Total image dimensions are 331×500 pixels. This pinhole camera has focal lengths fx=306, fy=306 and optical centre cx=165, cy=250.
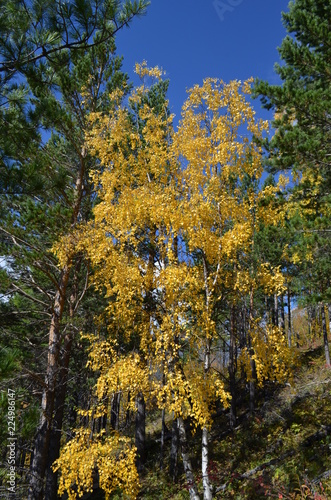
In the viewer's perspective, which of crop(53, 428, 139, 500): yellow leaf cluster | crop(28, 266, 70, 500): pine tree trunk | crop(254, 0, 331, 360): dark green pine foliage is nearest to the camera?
crop(53, 428, 139, 500): yellow leaf cluster

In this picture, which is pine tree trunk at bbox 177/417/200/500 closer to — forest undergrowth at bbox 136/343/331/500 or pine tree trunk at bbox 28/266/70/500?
forest undergrowth at bbox 136/343/331/500

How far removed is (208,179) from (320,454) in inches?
285

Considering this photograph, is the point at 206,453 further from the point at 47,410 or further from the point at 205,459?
the point at 47,410

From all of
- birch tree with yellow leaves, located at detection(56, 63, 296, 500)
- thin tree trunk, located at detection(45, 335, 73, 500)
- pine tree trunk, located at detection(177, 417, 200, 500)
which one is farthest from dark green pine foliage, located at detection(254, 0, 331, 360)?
thin tree trunk, located at detection(45, 335, 73, 500)

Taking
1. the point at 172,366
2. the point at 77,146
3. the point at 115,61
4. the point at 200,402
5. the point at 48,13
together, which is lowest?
the point at 200,402

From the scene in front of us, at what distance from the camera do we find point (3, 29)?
354 centimetres

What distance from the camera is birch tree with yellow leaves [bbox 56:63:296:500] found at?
533 centimetres

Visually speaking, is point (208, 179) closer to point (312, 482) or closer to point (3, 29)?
point (3, 29)

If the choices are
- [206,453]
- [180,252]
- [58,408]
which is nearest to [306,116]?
[180,252]

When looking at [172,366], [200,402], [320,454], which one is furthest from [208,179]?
[320,454]

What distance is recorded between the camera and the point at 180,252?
258 inches

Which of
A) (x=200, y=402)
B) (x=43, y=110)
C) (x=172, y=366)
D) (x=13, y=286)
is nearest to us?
(x=43, y=110)

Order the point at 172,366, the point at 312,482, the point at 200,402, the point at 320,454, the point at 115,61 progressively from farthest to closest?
the point at 115,61, the point at 320,454, the point at 312,482, the point at 172,366, the point at 200,402

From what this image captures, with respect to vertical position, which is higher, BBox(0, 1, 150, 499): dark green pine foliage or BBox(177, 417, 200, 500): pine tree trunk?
BBox(0, 1, 150, 499): dark green pine foliage
